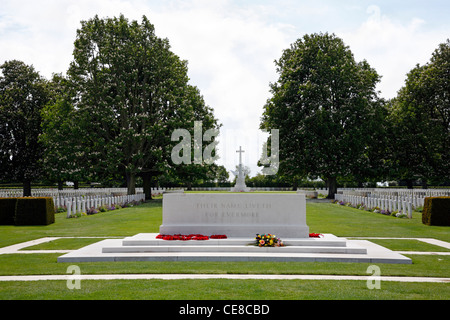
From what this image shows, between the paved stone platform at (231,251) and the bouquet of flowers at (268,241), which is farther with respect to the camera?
the bouquet of flowers at (268,241)

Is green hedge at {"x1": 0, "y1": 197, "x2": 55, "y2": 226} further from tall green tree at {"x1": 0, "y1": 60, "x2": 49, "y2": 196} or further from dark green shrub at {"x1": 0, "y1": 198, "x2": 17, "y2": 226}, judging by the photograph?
tall green tree at {"x1": 0, "y1": 60, "x2": 49, "y2": 196}

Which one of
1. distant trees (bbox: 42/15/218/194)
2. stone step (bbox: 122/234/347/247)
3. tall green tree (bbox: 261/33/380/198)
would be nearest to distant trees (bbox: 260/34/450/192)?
tall green tree (bbox: 261/33/380/198)

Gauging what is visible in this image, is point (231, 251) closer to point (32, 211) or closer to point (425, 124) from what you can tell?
point (32, 211)

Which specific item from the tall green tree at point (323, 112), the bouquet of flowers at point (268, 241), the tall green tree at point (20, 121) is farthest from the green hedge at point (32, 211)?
the tall green tree at point (323, 112)

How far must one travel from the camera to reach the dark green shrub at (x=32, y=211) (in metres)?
18.0

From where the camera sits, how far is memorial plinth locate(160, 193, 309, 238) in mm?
11484

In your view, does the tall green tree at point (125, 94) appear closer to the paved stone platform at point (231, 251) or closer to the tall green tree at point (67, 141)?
the tall green tree at point (67, 141)

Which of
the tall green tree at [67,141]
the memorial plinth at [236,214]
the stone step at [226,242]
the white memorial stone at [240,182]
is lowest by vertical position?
the stone step at [226,242]

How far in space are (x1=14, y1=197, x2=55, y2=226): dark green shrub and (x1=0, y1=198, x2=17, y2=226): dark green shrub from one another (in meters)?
0.77

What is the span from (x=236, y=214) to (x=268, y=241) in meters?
1.65

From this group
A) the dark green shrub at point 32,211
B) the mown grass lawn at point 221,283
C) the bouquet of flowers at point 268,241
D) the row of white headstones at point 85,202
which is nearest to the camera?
the mown grass lawn at point 221,283

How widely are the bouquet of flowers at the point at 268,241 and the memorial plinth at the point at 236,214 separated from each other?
2.81 ft
